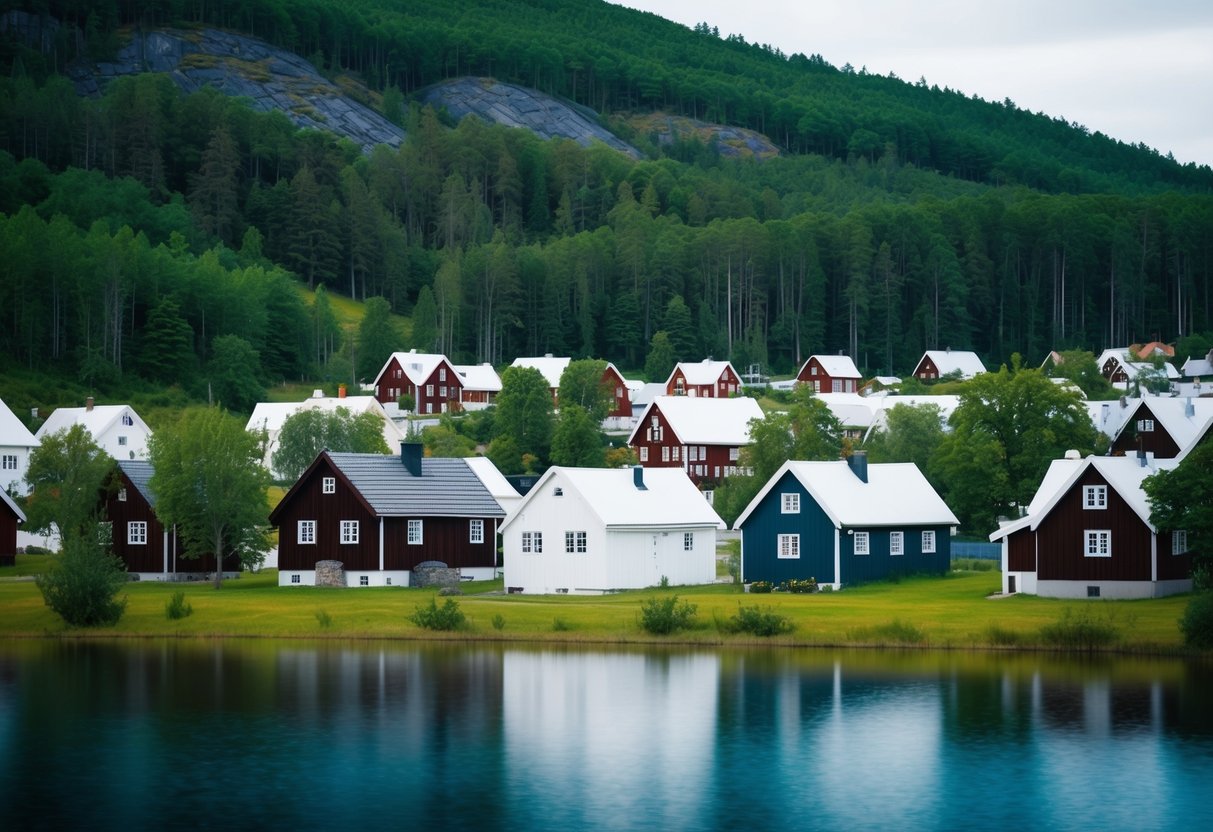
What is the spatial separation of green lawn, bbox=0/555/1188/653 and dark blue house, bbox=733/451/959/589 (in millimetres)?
1248

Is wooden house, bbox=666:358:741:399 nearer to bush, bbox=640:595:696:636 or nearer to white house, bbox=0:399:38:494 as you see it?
white house, bbox=0:399:38:494

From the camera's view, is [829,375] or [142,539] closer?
[142,539]

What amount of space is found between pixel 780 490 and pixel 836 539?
9.78ft

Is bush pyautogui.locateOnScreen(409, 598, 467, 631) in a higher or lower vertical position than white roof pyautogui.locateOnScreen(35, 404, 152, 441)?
lower

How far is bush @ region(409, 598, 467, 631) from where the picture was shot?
2210 inches

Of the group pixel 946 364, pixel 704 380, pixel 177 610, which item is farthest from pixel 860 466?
pixel 946 364

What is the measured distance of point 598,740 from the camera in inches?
1526

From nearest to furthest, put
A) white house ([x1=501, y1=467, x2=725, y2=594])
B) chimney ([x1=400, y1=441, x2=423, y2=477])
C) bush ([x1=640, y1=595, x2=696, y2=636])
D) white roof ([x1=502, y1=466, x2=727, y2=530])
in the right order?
bush ([x1=640, y1=595, x2=696, y2=636])
white house ([x1=501, y1=467, x2=725, y2=594])
white roof ([x1=502, y1=466, x2=727, y2=530])
chimney ([x1=400, y1=441, x2=423, y2=477])

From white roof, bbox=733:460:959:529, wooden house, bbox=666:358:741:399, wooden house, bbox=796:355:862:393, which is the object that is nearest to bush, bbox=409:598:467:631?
white roof, bbox=733:460:959:529

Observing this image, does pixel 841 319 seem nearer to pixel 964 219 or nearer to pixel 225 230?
pixel 964 219

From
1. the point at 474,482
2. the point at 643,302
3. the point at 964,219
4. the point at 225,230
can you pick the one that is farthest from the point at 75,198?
the point at 474,482

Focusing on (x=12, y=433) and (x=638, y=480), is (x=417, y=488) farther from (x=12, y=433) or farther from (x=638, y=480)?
(x=12, y=433)

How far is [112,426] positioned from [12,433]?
7.79 meters

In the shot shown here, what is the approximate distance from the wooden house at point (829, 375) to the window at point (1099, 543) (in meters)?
99.2
